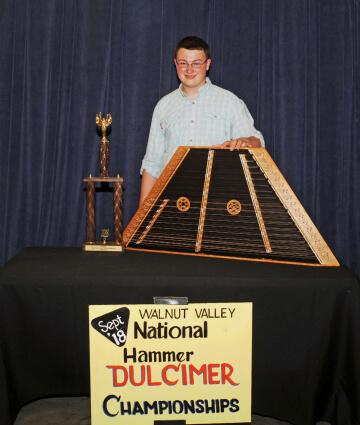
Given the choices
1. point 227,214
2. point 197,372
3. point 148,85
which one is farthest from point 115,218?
point 148,85

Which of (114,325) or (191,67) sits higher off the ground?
(191,67)

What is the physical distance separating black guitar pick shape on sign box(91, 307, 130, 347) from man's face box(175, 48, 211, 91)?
109cm

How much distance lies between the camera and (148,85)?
8.38ft

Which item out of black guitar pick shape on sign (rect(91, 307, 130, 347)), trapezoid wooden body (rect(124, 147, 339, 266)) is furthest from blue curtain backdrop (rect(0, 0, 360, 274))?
black guitar pick shape on sign (rect(91, 307, 130, 347))

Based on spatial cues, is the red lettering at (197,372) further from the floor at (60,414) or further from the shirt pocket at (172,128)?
the shirt pocket at (172,128)

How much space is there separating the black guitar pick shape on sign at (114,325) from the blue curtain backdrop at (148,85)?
1.41 metres

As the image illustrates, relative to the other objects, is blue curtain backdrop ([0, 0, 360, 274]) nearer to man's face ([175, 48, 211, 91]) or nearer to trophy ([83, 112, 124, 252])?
man's face ([175, 48, 211, 91])

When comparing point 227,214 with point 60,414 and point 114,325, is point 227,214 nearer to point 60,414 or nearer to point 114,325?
point 114,325

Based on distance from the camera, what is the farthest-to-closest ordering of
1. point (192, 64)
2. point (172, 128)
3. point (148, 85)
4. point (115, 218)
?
point (148, 85) → point (172, 128) → point (192, 64) → point (115, 218)

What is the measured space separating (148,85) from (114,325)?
1588 mm

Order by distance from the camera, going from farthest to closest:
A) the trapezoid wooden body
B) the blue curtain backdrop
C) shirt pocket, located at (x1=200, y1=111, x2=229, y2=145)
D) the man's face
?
the blue curtain backdrop, shirt pocket, located at (x1=200, y1=111, x2=229, y2=145), the man's face, the trapezoid wooden body

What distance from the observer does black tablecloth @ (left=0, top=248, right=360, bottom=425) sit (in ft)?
4.39

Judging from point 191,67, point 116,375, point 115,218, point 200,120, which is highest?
point 191,67

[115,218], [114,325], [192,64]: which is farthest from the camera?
[192,64]
